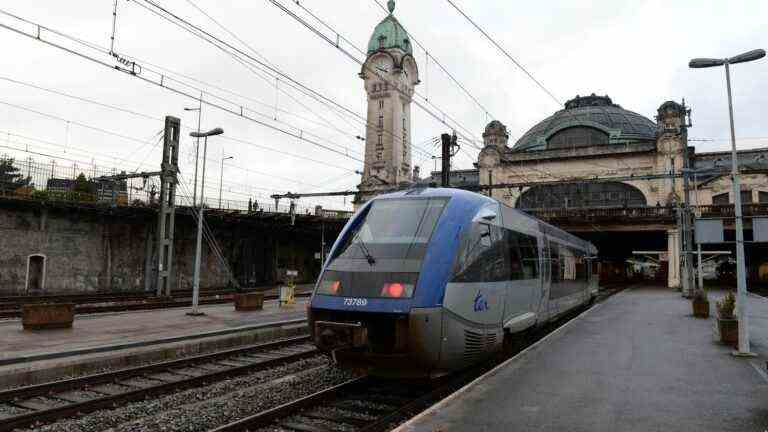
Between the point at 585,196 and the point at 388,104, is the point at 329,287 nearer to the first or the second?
the point at 585,196

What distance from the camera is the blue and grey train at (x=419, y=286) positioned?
8.30m

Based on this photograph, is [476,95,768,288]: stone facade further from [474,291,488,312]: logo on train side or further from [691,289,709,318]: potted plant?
[474,291,488,312]: logo on train side

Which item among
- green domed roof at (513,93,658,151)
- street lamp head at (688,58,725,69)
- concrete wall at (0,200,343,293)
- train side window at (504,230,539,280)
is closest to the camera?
train side window at (504,230,539,280)

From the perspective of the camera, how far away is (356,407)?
27.7 ft

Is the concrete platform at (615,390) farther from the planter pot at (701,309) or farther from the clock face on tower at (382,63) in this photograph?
the clock face on tower at (382,63)

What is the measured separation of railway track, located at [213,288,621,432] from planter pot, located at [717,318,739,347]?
759cm

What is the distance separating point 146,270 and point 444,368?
100ft

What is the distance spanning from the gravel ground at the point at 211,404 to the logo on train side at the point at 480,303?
3062 mm

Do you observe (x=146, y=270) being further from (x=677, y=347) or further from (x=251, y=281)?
(x=677, y=347)

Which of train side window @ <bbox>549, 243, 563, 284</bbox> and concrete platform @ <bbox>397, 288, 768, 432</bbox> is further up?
train side window @ <bbox>549, 243, 563, 284</bbox>

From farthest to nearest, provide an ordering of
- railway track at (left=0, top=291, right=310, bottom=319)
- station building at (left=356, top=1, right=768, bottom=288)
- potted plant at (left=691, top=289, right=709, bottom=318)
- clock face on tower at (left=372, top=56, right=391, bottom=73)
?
clock face on tower at (left=372, top=56, right=391, bottom=73) < station building at (left=356, top=1, right=768, bottom=288) < potted plant at (left=691, top=289, right=709, bottom=318) < railway track at (left=0, top=291, right=310, bottom=319)

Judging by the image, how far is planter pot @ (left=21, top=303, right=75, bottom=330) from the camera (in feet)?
50.1

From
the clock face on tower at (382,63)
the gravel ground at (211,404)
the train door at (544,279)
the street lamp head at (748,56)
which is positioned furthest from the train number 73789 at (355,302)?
the clock face on tower at (382,63)

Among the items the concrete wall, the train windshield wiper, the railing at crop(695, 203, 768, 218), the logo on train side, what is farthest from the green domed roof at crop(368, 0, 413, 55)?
the logo on train side
